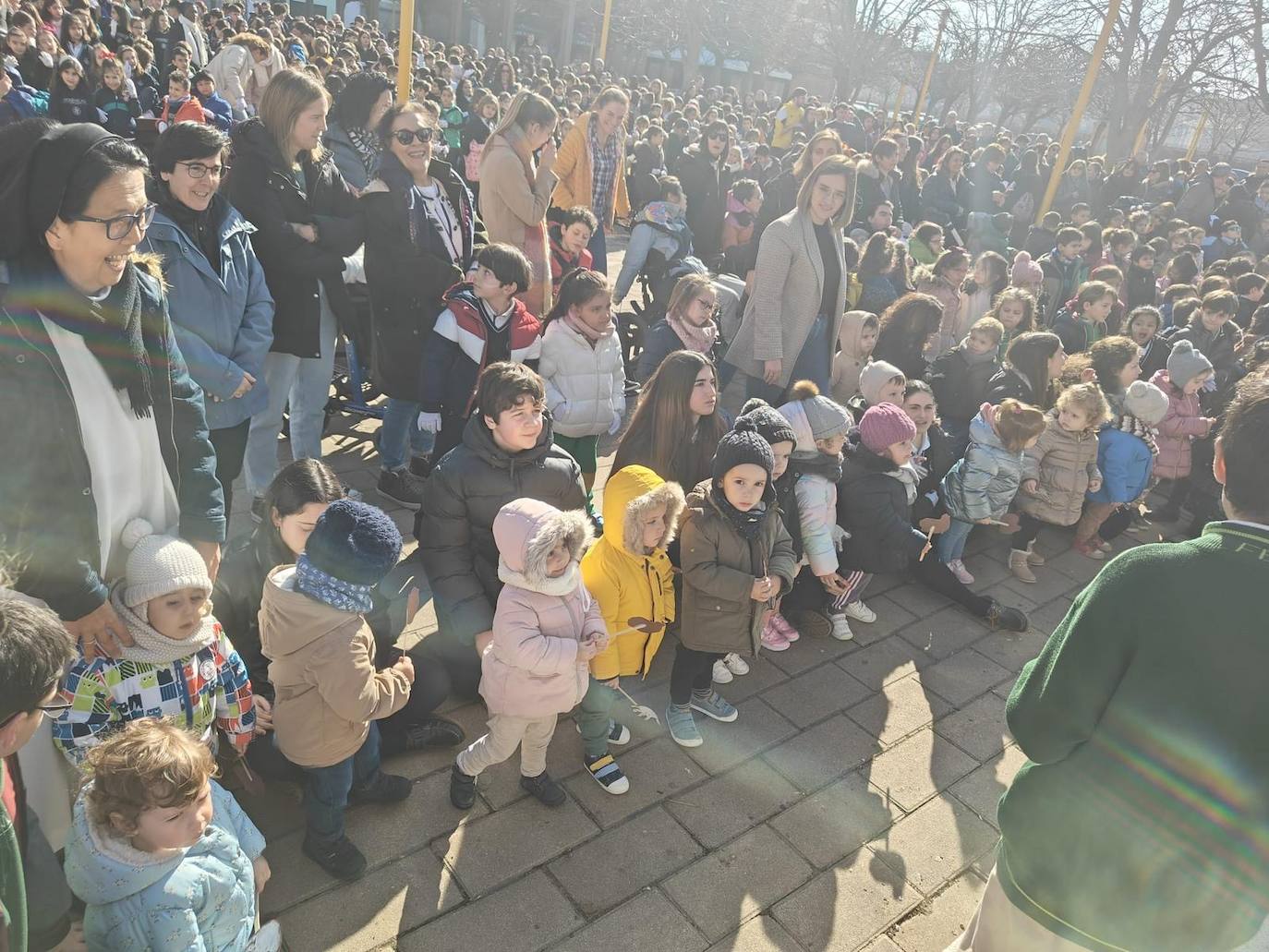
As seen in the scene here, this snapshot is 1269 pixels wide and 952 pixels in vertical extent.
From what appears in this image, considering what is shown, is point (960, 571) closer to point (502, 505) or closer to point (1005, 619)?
point (1005, 619)

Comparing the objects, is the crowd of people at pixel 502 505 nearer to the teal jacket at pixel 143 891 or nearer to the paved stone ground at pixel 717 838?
the teal jacket at pixel 143 891

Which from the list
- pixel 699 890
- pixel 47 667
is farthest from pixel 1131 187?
pixel 47 667

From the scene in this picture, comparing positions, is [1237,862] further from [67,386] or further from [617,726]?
[67,386]

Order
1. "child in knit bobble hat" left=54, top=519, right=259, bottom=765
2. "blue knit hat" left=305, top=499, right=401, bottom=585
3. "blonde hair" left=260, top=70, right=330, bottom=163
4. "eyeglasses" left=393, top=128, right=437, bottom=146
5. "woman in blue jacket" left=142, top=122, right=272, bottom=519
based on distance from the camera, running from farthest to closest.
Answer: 1. "eyeglasses" left=393, top=128, right=437, bottom=146
2. "blonde hair" left=260, top=70, right=330, bottom=163
3. "woman in blue jacket" left=142, top=122, right=272, bottom=519
4. "blue knit hat" left=305, top=499, right=401, bottom=585
5. "child in knit bobble hat" left=54, top=519, right=259, bottom=765

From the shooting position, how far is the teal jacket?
5.90 ft

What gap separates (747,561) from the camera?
133 inches

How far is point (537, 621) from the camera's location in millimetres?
2781

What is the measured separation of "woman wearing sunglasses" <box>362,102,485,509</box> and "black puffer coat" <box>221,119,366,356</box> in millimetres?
291

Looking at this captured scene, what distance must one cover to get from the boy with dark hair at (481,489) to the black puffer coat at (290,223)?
123 cm

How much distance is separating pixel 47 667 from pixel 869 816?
109 inches

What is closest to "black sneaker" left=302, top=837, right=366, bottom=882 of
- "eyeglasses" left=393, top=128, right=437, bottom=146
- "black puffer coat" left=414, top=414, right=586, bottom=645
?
"black puffer coat" left=414, top=414, right=586, bottom=645

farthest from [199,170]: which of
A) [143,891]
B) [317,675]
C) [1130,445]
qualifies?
[1130,445]

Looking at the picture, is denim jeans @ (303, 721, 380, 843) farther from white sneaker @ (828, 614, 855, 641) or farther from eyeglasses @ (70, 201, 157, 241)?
white sneaker @ (828, 614, 855, 641)

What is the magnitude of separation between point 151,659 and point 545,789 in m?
1.39
